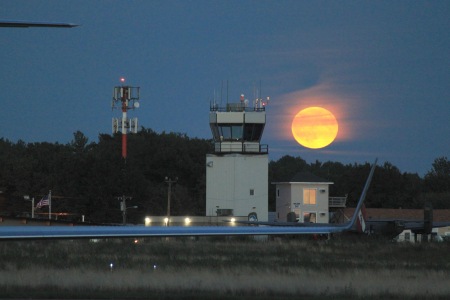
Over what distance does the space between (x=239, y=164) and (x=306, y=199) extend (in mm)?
10697

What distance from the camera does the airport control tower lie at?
79.7m

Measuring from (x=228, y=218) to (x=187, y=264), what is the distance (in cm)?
3859

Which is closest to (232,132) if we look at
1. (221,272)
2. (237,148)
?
(237,148)

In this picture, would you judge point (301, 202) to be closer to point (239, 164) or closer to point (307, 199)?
point (307, 199)

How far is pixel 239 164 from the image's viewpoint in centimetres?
7969

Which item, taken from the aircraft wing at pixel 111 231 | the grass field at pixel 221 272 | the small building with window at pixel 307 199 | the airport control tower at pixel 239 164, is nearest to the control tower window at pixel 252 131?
the airport control tower at pixel 239 164

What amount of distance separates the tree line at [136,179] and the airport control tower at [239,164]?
12.1 metres

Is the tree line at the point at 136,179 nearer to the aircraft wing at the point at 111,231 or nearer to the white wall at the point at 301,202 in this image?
the white wall at the point at 301,202

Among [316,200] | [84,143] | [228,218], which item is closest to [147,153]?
[84,143]

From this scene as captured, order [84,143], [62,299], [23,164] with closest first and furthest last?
1. [62,299]
2. [23,164]
3. [84,143]

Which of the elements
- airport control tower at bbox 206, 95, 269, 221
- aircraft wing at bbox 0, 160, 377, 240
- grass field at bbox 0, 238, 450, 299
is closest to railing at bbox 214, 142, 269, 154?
airport control tower at bbox 206, 95, 269, 221

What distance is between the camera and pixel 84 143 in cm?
14388

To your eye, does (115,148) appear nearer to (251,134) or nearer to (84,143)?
(84,143)

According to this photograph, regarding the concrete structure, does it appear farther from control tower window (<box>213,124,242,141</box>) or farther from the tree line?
the tree line
